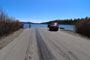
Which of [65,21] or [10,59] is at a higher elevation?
[65,21]

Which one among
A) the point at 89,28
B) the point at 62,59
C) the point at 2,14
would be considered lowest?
the point at 62,59

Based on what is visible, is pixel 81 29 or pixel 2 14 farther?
pixel 81 29

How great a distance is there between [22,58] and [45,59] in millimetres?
1100

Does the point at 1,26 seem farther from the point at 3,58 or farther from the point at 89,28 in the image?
the point at 89,28

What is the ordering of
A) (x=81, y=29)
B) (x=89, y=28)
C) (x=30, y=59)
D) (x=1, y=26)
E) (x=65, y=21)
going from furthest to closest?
(x=65, y=21), (x=81, y=29), (x=89, y=28), (x=1, y=26), (x=30, y=59)

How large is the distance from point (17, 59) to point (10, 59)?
322 millimetres

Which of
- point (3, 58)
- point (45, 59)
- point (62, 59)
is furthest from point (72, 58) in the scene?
point (3, 58)

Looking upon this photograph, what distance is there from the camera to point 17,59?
420cm

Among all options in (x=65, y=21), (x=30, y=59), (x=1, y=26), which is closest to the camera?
(x=30, y=59)

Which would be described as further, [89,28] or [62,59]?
[89,28]

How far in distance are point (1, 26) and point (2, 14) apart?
1841 mm

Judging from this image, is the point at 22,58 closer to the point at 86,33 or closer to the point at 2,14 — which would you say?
the point at 2,14

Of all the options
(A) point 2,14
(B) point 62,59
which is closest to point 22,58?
(B) point 62,59

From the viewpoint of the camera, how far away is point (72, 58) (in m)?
4.32
